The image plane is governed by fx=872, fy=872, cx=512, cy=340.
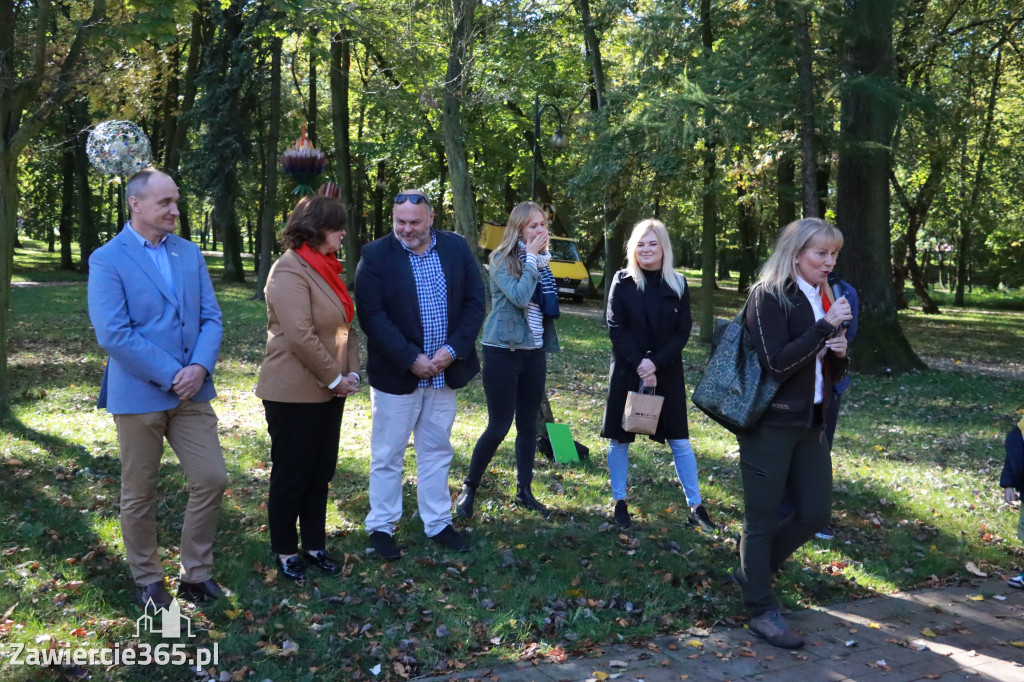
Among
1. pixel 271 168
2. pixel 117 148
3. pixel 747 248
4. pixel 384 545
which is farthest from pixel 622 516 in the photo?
pixel 747 248

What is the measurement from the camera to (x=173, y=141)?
82.2 ft

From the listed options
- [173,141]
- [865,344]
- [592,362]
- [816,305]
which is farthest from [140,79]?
[816,305]

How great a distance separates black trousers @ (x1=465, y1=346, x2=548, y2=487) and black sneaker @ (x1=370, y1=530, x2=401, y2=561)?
3.24ft

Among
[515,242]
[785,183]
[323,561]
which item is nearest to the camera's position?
[323,561]

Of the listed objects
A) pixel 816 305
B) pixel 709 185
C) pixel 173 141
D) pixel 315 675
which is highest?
pixel 173 141

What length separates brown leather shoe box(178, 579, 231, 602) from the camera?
15.3ft

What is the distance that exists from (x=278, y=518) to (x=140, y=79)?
20853 millimetres

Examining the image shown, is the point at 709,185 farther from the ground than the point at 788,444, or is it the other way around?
the point at 709,185

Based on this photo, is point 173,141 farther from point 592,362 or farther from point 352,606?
point 352,606

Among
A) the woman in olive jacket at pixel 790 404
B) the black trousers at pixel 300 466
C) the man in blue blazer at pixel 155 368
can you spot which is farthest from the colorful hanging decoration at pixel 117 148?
the woman in olive jacket at pixel 790 404

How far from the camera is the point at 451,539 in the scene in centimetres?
558

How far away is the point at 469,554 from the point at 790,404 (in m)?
2.25

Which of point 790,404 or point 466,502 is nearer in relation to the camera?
point 790,404

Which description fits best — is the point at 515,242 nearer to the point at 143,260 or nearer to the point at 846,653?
the point at 143,260
